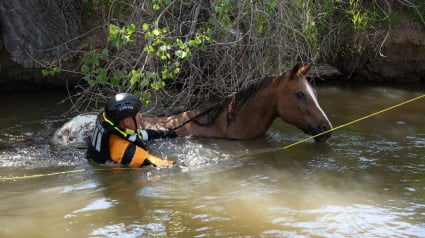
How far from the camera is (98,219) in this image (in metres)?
4.24

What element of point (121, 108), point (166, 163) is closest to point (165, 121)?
point (166, 163)

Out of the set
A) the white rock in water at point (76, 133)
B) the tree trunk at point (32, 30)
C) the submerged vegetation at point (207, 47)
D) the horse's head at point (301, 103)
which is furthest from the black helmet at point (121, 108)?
the tree trunk at point (32, 30)

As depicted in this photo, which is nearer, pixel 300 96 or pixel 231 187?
pixel 231 187

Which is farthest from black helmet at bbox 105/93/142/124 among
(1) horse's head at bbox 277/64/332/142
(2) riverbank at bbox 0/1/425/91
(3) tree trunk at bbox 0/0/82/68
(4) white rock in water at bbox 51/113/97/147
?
(3) tree trunk at bbox 0/0/82/68

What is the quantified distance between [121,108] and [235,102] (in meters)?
1.74

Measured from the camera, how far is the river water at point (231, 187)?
13.4 feet

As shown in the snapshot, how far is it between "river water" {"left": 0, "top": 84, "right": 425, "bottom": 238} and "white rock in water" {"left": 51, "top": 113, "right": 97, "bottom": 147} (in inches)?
5.2

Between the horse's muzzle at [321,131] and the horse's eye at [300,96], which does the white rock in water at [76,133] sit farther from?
the horse's muzzle at [321,131]

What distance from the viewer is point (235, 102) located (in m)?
6.61

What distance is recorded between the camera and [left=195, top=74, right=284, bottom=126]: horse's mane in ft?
21.1

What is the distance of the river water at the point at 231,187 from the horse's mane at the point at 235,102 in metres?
0.33

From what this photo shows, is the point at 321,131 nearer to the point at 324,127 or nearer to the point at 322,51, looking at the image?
the point at 324,127

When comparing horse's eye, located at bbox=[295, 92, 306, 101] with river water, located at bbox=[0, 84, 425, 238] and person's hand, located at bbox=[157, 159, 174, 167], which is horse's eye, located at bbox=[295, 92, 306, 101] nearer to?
river water, located at bbox=[0, 84, 425, 238]

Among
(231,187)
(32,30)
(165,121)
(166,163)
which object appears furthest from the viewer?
(32,30)
